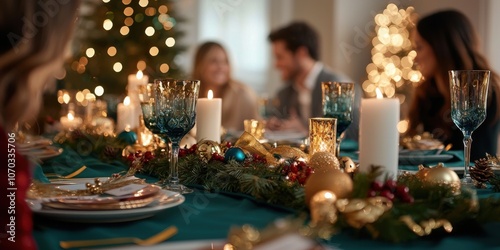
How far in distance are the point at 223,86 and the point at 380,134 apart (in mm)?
3582

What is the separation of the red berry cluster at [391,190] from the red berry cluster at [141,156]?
0.78 metres

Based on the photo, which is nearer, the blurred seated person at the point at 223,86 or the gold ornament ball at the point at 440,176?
the gold ornament ball at the point at 440,176

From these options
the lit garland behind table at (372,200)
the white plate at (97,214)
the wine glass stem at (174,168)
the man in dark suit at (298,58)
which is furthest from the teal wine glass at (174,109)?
the man in dark suit at (298,58)

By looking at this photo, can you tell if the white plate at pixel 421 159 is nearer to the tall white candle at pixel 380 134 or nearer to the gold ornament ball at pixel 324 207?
the tall white candle at pixel 380 134

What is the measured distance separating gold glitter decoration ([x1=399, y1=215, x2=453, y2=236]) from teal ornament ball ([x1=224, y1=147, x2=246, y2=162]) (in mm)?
544

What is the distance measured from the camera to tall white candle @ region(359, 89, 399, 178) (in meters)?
1.09

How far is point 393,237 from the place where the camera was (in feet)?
2.88

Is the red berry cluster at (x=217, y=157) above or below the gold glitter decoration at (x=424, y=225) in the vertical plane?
above

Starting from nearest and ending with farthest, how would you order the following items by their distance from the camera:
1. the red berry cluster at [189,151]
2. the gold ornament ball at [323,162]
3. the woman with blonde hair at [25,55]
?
1. the woman with blonde hair at [25,55]
2. the gold ornament ball at [323,162]
3. the red berry cluster at [189,151]

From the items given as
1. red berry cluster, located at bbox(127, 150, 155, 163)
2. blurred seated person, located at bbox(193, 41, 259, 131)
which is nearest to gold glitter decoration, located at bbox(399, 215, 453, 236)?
red berry cluster, located at bbox(127, 150, 155, 163)

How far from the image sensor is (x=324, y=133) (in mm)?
1474

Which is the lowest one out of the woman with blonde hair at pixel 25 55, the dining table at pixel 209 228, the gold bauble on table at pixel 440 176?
the dining table at pixel 209 228

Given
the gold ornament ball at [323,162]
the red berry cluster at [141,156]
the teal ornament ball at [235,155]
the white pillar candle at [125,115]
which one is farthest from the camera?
the white pillar candle at [125,115]

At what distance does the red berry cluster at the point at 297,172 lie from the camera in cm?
119
